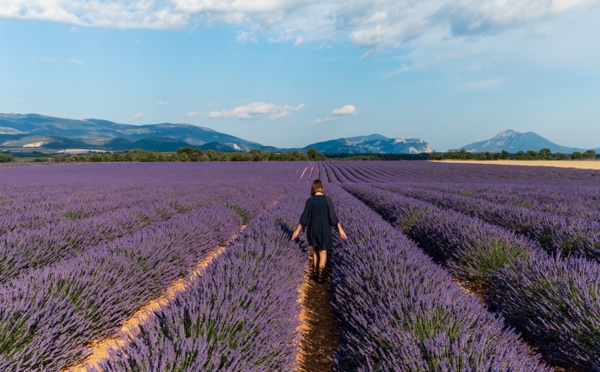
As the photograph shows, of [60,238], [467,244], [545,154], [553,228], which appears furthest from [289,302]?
[545,154]

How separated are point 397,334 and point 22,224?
697 centimetres

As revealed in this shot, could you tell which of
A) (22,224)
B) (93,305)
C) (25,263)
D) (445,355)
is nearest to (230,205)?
(22,224)

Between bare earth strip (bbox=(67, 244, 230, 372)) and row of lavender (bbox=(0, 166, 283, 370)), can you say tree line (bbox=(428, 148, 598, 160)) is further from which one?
bare earth strip (bbox=(67, 244, 230, 372))

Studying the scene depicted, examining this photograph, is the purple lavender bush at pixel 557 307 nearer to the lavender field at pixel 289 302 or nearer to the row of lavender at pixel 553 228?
the lavender field at pixel 289 302

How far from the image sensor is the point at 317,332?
310 cm

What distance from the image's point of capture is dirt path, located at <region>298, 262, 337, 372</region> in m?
2.57

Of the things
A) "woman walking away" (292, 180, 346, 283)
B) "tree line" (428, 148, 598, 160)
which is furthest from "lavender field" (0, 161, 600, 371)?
"tree line" (428, 148, 598, 160)

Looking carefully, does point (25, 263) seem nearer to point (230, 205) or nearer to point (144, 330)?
point (144, 330)

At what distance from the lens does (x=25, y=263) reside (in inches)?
148

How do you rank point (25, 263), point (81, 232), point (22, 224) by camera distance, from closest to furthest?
point (25, 263) < point (81, 232) < point (22, 224)

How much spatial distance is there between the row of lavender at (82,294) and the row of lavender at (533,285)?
3.66 meters

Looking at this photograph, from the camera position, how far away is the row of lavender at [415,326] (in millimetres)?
1567

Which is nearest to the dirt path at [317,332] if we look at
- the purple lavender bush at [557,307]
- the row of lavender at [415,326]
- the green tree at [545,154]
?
the row of lavender at [415,326]

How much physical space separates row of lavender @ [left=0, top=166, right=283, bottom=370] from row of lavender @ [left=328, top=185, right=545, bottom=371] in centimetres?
212
